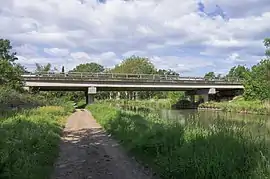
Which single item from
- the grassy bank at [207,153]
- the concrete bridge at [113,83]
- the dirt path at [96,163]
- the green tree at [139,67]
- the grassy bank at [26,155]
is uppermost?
the green tree at [139,67]

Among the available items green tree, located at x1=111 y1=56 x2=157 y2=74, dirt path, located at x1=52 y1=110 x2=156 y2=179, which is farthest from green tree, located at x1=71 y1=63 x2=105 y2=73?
dirt path, located at x1=52 y1=110 x2=156 y2=179

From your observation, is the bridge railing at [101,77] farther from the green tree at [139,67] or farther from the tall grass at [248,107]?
the green tree at [139,67]

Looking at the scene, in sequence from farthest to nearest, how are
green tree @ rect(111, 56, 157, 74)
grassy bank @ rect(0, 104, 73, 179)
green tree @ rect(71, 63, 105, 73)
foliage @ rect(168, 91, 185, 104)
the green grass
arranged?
green tree @ rect(71, 63, 105, 73) → green tree @ rect(111, 56, 157, 74) → foliage @ rect(168, 91, 185, 104) → the green grass → grassy bank @ rect(0, 104, 73, 179)

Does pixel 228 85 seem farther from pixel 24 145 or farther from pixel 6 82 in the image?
pixel 24 145

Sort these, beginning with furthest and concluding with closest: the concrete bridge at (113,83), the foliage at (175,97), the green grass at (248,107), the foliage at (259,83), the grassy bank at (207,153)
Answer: the foliage at (175,97) → the foliage at (259,83) → the concrete bridge at (113,83) → the green grass at (248,107) → the grassy bank at (207,153)

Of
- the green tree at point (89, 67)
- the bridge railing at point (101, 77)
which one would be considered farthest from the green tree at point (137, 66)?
the green tree at point (89, 67)

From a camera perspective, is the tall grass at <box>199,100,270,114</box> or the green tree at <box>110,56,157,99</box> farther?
the green tree at <box>110,56,157,99</box>

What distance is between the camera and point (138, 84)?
61188 mm

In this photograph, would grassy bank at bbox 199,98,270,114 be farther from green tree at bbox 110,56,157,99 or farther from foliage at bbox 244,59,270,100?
green tree at bbox 110,56,157,99

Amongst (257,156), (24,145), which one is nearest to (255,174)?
(257,156)

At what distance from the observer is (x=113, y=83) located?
59.3 meters

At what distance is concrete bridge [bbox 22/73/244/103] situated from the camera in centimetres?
5416

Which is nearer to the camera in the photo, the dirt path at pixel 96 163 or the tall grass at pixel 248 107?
the dirt path at pixel 96 163

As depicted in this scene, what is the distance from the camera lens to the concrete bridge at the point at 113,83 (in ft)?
178
